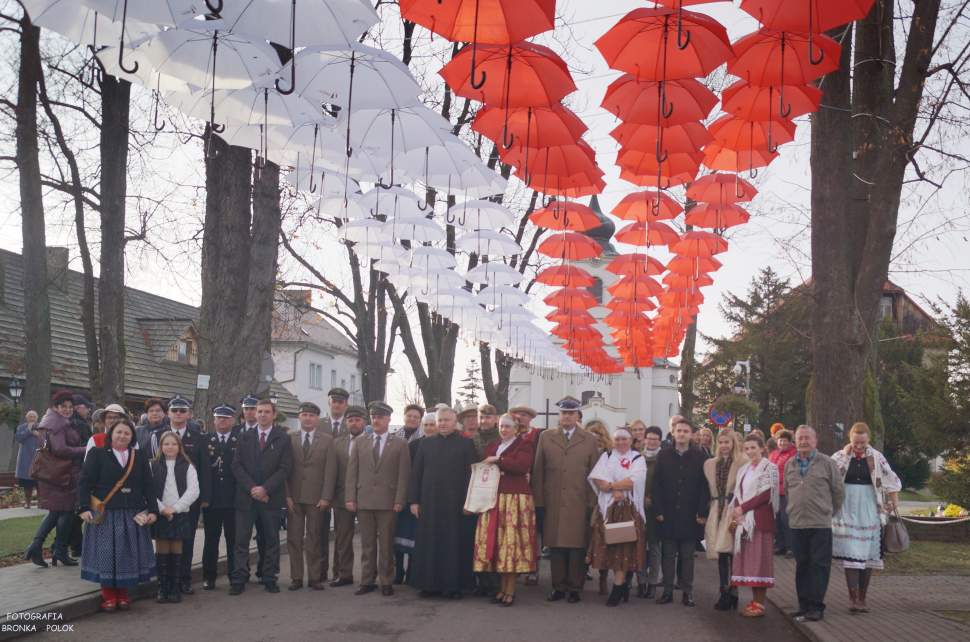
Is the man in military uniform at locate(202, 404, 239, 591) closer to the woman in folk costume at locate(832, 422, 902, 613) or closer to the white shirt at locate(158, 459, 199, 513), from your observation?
the white shirt at locate(158, 459, 199, 513)

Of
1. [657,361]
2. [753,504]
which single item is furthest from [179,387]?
[657,361]

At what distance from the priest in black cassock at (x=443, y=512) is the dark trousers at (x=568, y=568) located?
95 cm

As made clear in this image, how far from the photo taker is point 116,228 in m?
17.2

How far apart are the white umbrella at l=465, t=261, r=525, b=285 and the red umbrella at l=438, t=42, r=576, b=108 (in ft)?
38.3

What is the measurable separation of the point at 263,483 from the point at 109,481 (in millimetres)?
1910

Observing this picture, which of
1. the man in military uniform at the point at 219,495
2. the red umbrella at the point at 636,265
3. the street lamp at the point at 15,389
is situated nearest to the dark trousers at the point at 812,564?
the man in military uniform at the point at 219,495

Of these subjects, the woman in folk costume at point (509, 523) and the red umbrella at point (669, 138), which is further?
the red umbrella at point (669, 138)

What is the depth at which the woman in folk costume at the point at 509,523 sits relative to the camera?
10398mm

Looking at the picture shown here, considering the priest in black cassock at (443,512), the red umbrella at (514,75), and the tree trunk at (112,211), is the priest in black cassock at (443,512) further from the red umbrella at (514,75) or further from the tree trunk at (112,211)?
the tree trunk at (112,211)

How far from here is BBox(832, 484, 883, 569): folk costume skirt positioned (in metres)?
10.1

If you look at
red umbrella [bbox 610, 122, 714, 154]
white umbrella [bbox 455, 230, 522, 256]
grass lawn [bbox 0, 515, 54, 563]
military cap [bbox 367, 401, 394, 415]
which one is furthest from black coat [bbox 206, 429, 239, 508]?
white umbrella [bbox 455, 230, 522, 256]

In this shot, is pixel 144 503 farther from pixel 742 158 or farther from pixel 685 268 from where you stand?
pixel 685 268

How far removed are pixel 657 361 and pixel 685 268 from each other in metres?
55.3

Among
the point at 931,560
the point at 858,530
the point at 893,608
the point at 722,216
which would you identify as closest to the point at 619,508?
the point at 858,530
